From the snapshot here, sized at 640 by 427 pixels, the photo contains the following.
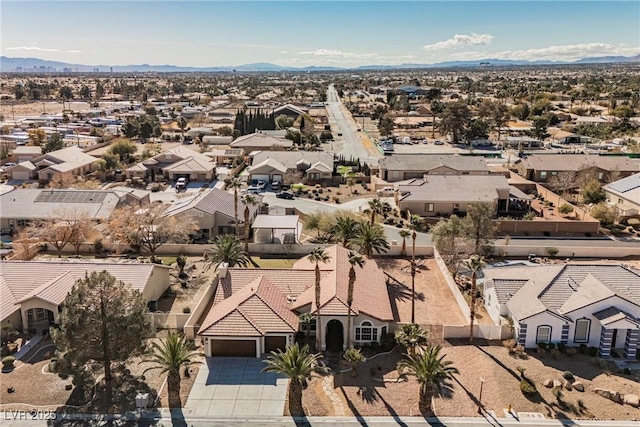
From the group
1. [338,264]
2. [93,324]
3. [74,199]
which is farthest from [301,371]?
[74,199]

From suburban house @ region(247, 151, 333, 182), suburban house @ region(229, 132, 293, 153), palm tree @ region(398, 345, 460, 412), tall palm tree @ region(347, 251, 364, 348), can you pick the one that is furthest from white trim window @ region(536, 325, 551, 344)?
suburban house @ region(229, 132, 293, 153)

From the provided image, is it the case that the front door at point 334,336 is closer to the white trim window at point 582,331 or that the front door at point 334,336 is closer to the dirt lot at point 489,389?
the dirt lot at point 489,389

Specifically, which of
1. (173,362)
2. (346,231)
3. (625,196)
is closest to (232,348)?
(173,362)

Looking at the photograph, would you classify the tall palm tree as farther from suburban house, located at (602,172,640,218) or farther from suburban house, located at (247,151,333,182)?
suburban house, located at (247,151,333,182)

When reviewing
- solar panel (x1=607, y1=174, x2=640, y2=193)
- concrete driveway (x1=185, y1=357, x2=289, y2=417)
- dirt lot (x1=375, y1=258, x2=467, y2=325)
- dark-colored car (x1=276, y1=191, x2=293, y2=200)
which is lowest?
concrete driveway (x1=185, y1=357, x2=289, y2=417)

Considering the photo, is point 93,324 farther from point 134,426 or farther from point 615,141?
point 615,141

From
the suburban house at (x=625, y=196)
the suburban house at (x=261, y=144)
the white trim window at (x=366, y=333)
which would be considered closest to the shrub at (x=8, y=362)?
the white trim window at (x=366, y=333)
